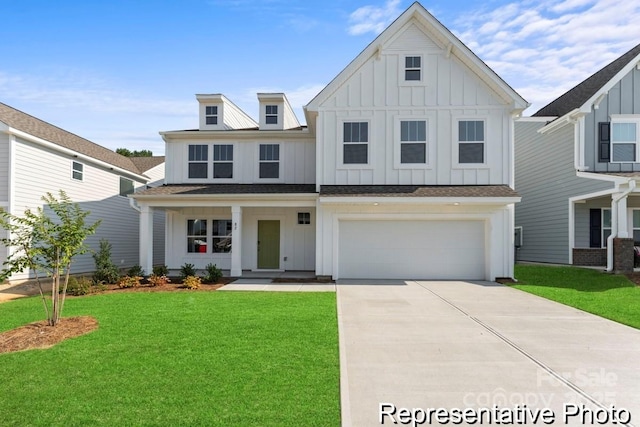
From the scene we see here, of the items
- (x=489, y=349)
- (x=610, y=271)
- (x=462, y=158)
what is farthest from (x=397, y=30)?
(x=489, y=349)

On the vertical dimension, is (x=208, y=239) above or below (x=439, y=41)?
below

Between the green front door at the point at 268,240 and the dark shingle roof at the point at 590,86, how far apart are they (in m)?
13.2

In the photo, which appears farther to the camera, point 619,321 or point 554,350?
point 619,321

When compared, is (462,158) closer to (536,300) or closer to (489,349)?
(536,300)

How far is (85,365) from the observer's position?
215 inches

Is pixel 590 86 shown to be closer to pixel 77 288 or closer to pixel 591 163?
pixel 591 163

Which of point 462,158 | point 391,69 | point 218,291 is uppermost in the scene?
point 391,69

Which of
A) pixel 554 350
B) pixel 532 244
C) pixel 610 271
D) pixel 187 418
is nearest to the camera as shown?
pixel 187 418

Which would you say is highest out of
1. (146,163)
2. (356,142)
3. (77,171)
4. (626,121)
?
(626,121)

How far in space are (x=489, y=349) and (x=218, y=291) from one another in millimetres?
8188

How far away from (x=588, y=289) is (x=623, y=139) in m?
7.82

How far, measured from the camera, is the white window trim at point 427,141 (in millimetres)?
14648

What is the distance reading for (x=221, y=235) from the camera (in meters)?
18.2

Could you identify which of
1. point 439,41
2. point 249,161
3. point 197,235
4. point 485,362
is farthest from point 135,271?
point 439,41
